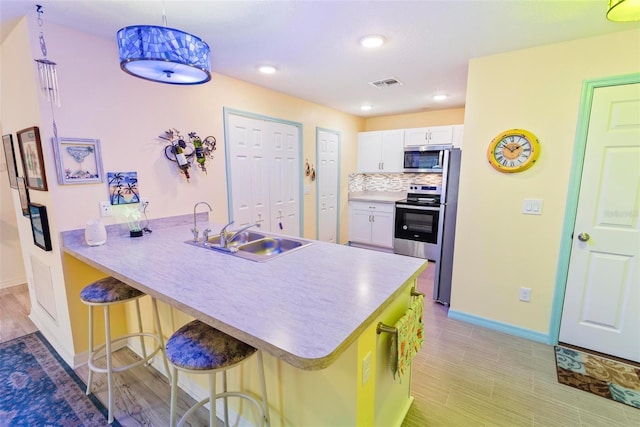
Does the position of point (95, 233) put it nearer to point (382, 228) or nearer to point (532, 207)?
point (532, 207)

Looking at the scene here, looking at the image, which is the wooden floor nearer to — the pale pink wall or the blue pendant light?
the blue pendant light

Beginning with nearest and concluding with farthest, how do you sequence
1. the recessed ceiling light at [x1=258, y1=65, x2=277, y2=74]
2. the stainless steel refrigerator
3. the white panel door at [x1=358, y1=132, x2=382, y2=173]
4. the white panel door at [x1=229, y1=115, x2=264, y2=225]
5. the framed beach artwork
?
the framed beach artwork
the recessed ceiling light at [x1=258, y1=65, x2=277, y2=74]
the stainless steel refrigerator
the white panel door at [x1=229, y1=115, x2=264, y2=225]
the white panel door at [x1=358, y1=132, x2=382, y2=173]

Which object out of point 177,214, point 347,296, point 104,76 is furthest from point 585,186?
point 104,76

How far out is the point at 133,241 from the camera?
80.0 inches

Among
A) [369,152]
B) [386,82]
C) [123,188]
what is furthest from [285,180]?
[369,152]

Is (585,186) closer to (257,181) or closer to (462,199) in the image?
(462,199)

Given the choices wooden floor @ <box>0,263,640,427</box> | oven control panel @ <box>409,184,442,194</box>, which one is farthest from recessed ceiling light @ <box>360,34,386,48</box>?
oven control panel @ <box>409,184,442,194</box>

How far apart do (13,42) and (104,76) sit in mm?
552

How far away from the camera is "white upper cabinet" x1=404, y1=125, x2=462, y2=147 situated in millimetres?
4127

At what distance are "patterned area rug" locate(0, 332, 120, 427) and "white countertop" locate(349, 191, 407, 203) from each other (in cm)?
398

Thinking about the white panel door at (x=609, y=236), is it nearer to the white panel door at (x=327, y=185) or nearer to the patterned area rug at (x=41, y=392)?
the white panel door at (x=327, y=185)

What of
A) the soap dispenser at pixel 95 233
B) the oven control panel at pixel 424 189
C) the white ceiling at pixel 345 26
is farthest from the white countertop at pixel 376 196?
the soap dispenser at pixel 95 233

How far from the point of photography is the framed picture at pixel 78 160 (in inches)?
74.2

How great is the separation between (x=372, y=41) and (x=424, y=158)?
2.65m
